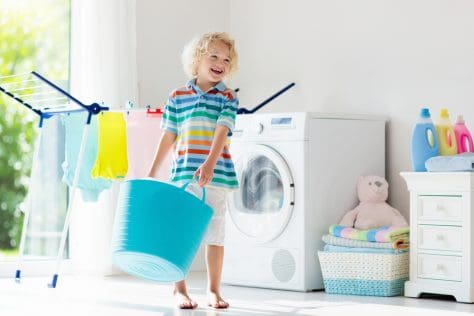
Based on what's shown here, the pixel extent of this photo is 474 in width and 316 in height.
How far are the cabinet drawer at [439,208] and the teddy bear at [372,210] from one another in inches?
8.9

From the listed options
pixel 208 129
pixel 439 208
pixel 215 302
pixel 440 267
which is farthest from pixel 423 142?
Answer: pixel 215 302

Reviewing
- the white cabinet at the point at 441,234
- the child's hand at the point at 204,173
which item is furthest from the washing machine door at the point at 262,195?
the child's hand at the point at 204,173

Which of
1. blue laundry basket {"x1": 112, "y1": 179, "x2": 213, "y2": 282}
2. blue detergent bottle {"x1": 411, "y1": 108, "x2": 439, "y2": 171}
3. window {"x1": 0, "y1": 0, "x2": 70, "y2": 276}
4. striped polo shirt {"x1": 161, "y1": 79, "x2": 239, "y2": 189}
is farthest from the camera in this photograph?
window {"x1": 0, "y1": 0, "x2": 70, "y2": 276}

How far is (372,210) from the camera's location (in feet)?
14.0

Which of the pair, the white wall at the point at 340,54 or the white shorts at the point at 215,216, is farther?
the white wall at the point at 340,54

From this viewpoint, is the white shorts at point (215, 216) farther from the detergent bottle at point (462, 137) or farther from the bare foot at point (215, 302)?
the detergent bottle at point (462, 137)

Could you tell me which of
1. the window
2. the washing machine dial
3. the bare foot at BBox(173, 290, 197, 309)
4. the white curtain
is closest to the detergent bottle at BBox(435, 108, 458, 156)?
the washing machine dial

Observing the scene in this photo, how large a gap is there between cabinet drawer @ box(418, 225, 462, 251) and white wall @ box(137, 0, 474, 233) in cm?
42

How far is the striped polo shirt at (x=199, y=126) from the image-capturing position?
340 cm

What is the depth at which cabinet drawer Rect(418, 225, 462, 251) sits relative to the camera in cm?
385

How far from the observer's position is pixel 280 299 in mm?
3902

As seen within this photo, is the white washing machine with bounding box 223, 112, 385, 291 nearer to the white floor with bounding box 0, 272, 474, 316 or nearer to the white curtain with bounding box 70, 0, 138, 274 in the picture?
the white floor with bounding box 0, 272, 474, 316

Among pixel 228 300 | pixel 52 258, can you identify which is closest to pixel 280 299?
pixel 228 300

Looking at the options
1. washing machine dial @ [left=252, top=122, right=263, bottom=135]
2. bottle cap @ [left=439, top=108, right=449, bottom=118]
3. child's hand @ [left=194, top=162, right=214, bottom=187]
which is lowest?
child's hand @ [left=194, top=162, right=214, bottom=187]
